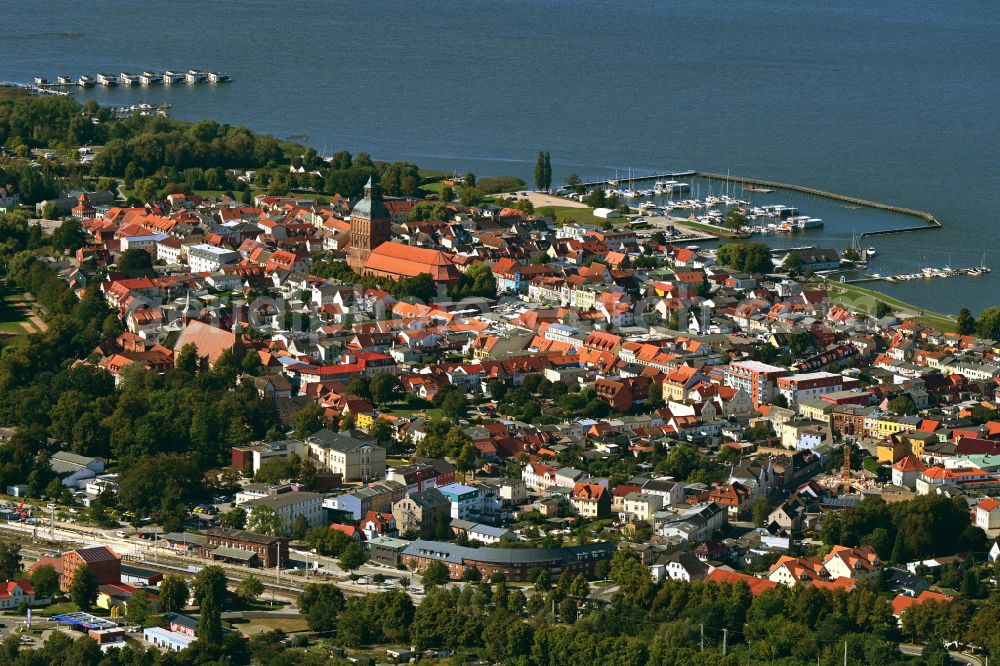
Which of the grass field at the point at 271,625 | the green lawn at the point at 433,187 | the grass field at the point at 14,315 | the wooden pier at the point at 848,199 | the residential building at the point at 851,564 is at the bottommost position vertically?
the grass field at the point at 14,315

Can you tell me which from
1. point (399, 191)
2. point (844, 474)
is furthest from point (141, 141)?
point (844, 474)

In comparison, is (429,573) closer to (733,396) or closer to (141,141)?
(733,396)

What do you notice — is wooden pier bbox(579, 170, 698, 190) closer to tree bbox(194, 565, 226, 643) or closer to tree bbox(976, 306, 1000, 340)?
tree bbox(976, 306, 1000, 340)

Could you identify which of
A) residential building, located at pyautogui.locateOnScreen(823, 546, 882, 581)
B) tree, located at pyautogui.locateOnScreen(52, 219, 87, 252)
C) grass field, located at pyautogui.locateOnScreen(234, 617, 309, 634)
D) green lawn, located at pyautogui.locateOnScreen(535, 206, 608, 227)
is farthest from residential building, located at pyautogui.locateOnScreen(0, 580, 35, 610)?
green lawn, located at pyautogui.locateOnScreen(535, 206, 608, 227)

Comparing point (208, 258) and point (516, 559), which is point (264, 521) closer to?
point (516, 559)

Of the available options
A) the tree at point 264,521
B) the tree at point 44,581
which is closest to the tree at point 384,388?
the tree at point 264,521

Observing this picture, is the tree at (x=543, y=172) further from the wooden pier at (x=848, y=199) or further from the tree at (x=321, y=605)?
the tree at (x=321, y=605)

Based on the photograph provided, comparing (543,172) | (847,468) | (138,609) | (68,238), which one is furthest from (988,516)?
(543,172)
